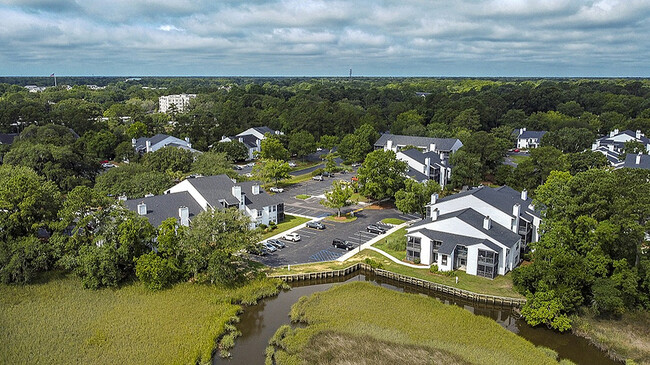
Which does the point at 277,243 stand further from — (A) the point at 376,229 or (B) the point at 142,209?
(B) the point at 142,209

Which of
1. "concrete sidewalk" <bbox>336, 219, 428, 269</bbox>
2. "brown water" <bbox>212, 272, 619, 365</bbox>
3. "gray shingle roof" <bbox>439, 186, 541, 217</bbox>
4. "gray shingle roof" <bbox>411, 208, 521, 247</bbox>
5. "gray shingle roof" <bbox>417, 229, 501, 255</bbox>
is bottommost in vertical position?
"brown water" <bbox>212, 272, 619, 365</bbox>

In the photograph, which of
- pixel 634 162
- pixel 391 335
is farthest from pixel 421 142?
pixel 391 335

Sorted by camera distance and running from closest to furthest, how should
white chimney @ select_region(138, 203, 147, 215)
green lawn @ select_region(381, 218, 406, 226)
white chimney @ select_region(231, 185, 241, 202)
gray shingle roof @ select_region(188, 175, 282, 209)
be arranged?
white chimney @ select_region(138, 203, 147, 215) → gray shingle roof @ select_region(188, 175, 282, 209) → white chimney @ select_region(231, 185, 241, 202) → green lawn @ select_region(381, 218, 406, 226)

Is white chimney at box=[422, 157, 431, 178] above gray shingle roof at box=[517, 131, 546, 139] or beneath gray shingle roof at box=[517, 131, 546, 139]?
beneath

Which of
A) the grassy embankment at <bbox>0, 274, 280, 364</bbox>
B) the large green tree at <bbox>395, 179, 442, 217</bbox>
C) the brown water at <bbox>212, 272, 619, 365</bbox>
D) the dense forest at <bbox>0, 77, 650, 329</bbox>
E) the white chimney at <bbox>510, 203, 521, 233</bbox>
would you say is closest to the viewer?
the grassy embankment at <bbox>0, 274, 280, 364</bbox>

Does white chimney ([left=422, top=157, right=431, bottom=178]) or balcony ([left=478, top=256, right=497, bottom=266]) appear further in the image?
white chimney ([left=422, top=157, right=431, bottom=178])

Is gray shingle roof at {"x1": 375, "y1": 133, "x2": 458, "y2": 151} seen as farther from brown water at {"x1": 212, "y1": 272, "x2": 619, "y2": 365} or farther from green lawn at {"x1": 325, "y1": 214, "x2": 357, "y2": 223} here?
brown water at {"x1": 212, "y1": 272, "x2": 619, "y2": 365}

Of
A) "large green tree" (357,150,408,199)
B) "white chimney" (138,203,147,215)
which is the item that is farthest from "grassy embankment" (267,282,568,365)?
"large green tree" (357,150,408,199)
